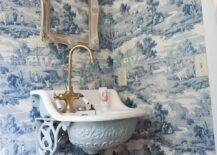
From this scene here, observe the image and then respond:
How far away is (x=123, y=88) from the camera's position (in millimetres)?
1979

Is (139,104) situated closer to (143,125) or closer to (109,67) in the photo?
(143,125)

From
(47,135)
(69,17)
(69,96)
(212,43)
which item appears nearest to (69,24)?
(69,17)

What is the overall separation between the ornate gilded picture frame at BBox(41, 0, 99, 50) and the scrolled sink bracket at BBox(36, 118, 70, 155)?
49 centimetres

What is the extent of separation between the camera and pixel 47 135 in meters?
1.53

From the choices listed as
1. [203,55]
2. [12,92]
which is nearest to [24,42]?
[12,92]

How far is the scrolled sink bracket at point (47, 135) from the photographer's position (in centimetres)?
148

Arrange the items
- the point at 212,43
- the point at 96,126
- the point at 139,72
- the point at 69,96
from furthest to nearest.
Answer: the point at 139,72 < the point at 69,96 < the point at 212,43 < the point at 96,126

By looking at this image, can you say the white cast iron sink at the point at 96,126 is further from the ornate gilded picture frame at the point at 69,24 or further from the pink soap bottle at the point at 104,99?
the ornate gilded picture frame at the point at 69,24

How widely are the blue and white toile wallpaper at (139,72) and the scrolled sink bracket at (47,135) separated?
52mm

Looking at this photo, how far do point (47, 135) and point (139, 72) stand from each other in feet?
2.30

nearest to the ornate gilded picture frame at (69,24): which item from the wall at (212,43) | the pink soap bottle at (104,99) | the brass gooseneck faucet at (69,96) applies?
the brass gooseneck faucet at (69,96)

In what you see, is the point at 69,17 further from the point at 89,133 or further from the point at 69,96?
the point at 89,133

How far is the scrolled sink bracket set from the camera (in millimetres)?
1479

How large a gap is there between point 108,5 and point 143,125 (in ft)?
2.88
